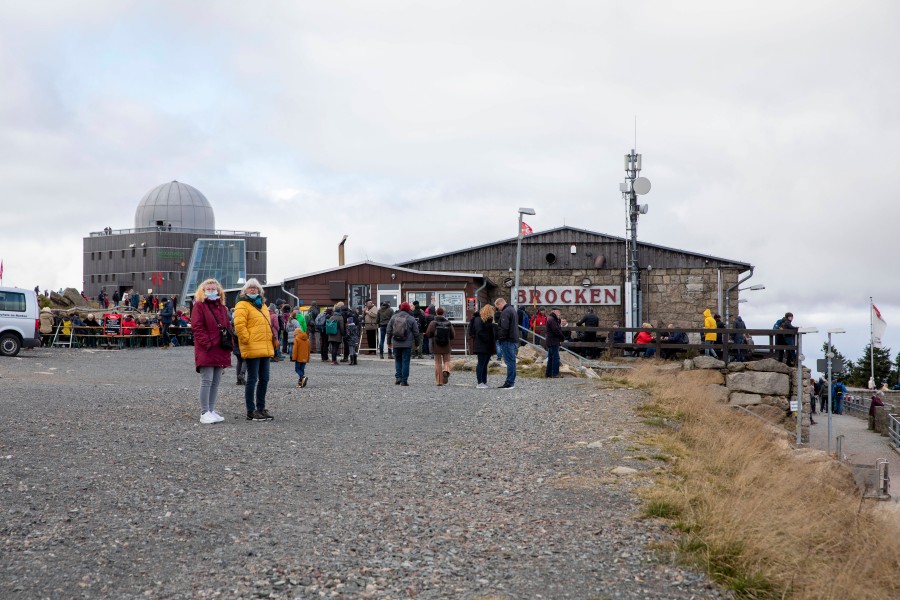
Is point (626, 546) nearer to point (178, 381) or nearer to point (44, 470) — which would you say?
point (44, 470)

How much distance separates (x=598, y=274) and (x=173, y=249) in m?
48.5

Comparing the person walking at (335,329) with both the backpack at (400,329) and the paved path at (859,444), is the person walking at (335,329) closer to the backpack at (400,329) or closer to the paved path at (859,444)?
the backpack at (400,329)

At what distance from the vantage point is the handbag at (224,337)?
11.0 metres

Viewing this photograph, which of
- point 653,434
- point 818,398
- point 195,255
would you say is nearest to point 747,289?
point 818,398

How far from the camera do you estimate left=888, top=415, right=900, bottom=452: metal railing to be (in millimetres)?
34834

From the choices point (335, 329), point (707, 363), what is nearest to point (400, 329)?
point (335, 329)

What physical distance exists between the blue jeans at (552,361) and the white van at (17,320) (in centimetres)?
1446

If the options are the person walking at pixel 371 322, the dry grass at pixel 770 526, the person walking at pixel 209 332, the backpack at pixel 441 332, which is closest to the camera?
the dry grass at pixel 770 526

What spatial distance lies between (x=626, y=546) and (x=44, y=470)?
191 inches

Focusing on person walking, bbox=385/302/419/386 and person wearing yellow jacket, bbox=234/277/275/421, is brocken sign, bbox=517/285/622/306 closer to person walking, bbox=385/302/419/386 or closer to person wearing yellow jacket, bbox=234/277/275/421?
person walking, bbox=385/302/419/386

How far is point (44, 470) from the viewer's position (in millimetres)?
7785

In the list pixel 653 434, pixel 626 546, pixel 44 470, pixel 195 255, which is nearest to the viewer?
pixel 626 546

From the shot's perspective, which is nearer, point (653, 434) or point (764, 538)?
point (764, 538)

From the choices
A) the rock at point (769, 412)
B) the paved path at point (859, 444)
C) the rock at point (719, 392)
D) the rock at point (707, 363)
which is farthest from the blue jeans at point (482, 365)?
the paved path at point (859, 444)
